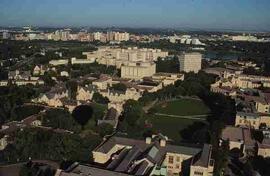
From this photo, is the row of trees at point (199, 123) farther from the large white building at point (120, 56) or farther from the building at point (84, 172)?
the large white building at point (120, 56)

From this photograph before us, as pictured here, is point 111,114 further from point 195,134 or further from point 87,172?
point 87,172

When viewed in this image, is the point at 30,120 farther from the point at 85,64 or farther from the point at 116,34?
the point at 116,34

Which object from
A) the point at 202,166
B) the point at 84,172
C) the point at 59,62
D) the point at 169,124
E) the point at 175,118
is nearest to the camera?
the point at 84,172

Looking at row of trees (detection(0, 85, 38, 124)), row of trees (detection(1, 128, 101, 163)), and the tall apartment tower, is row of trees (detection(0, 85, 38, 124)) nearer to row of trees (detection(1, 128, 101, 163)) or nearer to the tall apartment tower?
row of trees (detection(1, 128, 101, 163))

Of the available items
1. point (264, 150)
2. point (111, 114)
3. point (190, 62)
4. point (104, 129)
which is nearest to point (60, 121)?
point (104, 129)

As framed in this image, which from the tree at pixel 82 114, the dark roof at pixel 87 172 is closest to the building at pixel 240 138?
the dark roof at pixel 87 172

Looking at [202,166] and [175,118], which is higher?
[202,166]

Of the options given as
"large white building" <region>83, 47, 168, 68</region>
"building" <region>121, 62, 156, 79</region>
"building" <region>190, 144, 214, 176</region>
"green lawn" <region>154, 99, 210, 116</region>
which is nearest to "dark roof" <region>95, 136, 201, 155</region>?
"building" <region>190, 144, 214, 176</region>
